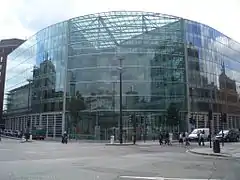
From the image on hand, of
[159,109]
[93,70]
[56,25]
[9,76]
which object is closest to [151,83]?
[159,109]

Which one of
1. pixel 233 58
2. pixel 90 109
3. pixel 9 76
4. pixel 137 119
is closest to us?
pixel 137 119

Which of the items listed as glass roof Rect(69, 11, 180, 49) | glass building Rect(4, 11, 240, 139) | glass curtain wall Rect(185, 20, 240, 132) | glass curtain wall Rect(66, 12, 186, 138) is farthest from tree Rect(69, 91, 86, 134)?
glass curtain wall Rect(185, 20, 240, 132)

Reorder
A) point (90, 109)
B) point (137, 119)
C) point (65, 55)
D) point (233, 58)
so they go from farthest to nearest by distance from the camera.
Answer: point (233, 58) → point (65, 55) → point (90, 109) → point (137, 119)

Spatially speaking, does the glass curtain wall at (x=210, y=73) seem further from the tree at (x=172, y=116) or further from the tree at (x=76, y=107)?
the tree at (x=76, y=107)

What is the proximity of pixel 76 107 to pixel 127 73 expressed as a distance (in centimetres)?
1046

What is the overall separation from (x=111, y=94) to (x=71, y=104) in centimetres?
682

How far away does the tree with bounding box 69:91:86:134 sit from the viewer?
57312mm

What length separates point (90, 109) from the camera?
5912 centimetres

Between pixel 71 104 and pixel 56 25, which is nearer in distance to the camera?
pixel 71 104

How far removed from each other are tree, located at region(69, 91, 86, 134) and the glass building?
8.7 inches

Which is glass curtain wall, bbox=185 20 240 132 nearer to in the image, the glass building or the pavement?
the glass building

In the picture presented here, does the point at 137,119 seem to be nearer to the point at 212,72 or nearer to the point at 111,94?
the point at 111,94

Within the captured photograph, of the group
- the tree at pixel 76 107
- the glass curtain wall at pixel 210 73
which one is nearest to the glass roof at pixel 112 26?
the glass curtain wall at pixel 210 73

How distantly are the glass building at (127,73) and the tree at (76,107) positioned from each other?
22 centimetres
